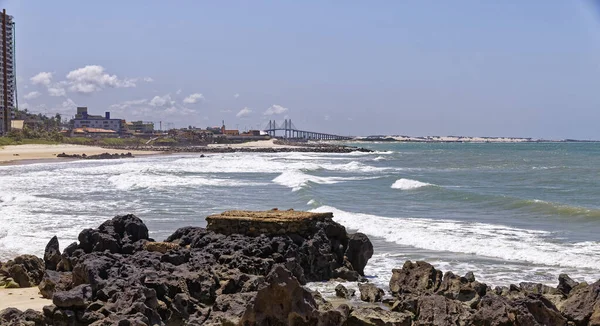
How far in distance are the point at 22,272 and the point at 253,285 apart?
447cm

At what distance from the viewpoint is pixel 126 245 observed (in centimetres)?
1334

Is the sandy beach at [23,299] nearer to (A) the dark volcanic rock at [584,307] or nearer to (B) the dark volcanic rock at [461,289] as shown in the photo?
(B) the dark volcanic rock at [461,289]

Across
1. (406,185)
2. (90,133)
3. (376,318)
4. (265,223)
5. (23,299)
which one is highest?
(90,133)

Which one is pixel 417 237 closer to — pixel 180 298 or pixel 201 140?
pixel 180 298

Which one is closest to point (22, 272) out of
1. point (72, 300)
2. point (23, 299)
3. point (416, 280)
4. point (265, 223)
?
point (23, 299)

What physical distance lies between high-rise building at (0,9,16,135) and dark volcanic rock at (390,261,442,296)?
3826 inches

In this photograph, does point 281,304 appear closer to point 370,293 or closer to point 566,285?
point 370,293

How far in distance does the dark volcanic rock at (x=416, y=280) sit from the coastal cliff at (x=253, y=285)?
2 cm

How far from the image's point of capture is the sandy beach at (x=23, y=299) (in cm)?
1072

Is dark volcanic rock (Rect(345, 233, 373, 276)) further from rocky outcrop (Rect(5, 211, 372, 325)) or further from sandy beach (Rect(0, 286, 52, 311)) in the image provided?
sandy beach (Rect(0, 286, 52, 311))

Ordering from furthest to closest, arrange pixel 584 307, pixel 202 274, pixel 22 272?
pixel 22 272 → pixel 202 274 → pixel 584 307

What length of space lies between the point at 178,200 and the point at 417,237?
1258 centimetres

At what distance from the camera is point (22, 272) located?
12328 mm

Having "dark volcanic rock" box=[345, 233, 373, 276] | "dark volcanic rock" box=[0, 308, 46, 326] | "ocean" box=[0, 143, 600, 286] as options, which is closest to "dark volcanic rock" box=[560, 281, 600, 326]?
"ocean" box=[0, 143, 600, 286]
